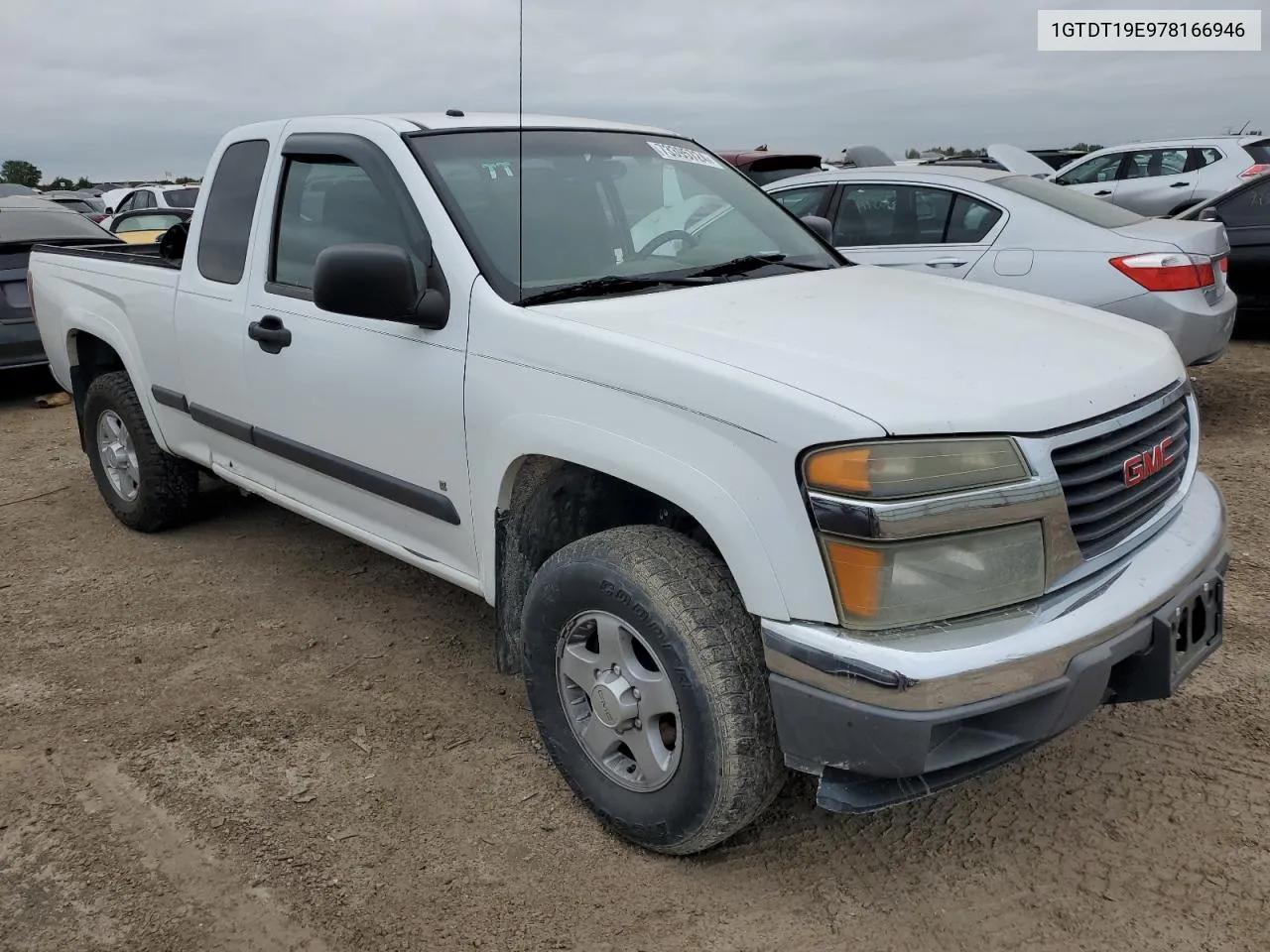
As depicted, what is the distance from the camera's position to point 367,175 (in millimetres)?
3316

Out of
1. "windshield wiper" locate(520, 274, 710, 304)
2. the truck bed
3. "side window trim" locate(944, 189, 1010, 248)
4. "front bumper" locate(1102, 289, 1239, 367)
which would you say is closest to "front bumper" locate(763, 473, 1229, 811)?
"windshield wiper" locate(520, 274, 710, 304)

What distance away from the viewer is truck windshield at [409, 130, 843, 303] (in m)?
2.98

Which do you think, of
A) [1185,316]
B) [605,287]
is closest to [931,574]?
[605,287]

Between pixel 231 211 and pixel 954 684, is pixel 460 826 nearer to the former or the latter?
pixel 954 684

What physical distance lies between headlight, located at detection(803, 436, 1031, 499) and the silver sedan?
3509 millimetres

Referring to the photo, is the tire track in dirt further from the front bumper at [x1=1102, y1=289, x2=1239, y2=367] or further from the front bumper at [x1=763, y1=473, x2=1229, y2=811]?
the front bumper at [x1=1102, y1=289, x2=1239, y2=367]

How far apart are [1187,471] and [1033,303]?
2.01 ft

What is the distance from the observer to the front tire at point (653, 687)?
2.28 meters

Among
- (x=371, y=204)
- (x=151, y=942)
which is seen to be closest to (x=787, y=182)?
(x=371, y=204)

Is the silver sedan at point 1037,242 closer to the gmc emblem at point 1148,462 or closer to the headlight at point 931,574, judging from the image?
the gmc emblem at point 1148,462

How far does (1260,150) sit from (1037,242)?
873cm

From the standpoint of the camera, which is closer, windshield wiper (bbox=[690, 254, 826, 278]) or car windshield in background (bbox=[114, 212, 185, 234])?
windshield wiper (bbox=[690, 254, 826, 278])

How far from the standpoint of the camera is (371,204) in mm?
3344

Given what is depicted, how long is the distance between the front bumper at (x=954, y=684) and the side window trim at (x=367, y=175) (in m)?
1.54
